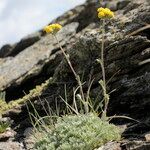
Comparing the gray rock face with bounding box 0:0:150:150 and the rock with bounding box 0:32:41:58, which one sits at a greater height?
the gray rock face with bounding box 0:0:150:150

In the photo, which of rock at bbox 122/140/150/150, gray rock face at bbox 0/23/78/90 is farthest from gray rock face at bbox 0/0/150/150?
rock at bbox 122/140/150/150

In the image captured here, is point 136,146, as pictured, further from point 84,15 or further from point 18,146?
point 84,15

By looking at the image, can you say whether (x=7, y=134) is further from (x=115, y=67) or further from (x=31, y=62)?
(x=31, y=62)

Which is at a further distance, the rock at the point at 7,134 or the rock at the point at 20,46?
the rock at the point at 20,46

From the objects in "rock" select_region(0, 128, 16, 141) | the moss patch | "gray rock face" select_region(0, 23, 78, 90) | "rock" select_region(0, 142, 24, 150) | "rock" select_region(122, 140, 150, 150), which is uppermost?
the moss patch

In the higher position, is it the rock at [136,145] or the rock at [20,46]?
the rock at [136,145]

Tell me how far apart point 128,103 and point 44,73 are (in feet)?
17.4

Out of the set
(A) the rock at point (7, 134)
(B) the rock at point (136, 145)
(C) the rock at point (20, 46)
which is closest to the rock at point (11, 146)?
(A) the rock at point (7, 134)

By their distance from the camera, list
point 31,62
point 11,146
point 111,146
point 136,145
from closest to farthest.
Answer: point 136,145 < point 111,146 < point 11,146 < point 31,62

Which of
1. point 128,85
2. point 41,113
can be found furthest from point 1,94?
point 128,85

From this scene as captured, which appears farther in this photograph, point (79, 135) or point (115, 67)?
point (115, 67)

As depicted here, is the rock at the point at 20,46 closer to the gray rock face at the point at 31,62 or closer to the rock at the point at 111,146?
the gray rock face at the point at 31,62

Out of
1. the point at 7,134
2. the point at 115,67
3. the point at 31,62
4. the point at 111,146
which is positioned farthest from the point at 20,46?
the point at 111,146

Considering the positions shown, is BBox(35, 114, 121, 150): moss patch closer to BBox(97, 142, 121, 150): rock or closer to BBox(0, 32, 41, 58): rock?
BBox(97, 142, 121, 150): rock
